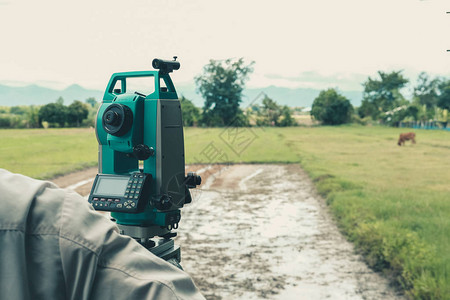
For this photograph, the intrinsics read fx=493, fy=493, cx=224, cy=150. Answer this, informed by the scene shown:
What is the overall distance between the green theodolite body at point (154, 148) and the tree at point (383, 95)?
30.9m

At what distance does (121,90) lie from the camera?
2.16 metres

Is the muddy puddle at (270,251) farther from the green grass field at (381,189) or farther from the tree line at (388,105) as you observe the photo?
the tree line at (388,105)

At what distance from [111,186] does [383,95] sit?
3418 cm

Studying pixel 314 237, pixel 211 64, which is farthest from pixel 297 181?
pixel 314 237

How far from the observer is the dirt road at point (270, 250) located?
345 centimetres

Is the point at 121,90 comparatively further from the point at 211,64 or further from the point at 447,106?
the point at 447,106

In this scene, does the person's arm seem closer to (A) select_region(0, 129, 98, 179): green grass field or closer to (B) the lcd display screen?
(B) the lcd display screen

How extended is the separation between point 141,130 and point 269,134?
26.5 m

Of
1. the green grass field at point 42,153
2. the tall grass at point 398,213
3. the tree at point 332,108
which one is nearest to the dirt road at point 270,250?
the tall grass at point 398,213

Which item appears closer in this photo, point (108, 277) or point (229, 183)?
point (108, 277)

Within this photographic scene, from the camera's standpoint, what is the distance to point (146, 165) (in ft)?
6.21

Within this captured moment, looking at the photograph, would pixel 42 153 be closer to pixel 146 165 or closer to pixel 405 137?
pixel 146 165

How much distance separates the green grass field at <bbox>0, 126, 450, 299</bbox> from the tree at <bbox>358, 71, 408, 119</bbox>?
1219cm

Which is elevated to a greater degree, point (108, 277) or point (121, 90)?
point (121, 90)
